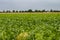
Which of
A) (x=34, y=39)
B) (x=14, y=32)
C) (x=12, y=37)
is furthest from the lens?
(x=14, y=32)

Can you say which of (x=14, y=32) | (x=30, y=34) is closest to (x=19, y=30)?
(x=14, y=32)

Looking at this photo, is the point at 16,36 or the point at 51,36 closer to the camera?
the point at 51,36

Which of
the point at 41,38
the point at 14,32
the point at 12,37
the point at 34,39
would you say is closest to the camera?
the point at 41,38

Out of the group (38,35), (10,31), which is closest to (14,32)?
(10,31)

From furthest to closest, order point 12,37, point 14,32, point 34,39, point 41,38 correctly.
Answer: point 14,32 < point 12,37 < point 34,39 < point 41,38

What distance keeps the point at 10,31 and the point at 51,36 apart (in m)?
2.59

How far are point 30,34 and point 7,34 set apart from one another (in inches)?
51.9

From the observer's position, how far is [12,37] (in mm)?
11859

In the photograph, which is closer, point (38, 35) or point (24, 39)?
point (38, 35)

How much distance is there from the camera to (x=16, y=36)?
1200 cm

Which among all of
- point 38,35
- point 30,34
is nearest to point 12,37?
point 30,34

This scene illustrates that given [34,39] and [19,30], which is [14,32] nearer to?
[19,30]

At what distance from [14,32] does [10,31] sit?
244 mm

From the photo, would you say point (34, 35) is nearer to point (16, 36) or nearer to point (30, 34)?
point (30, 34)
